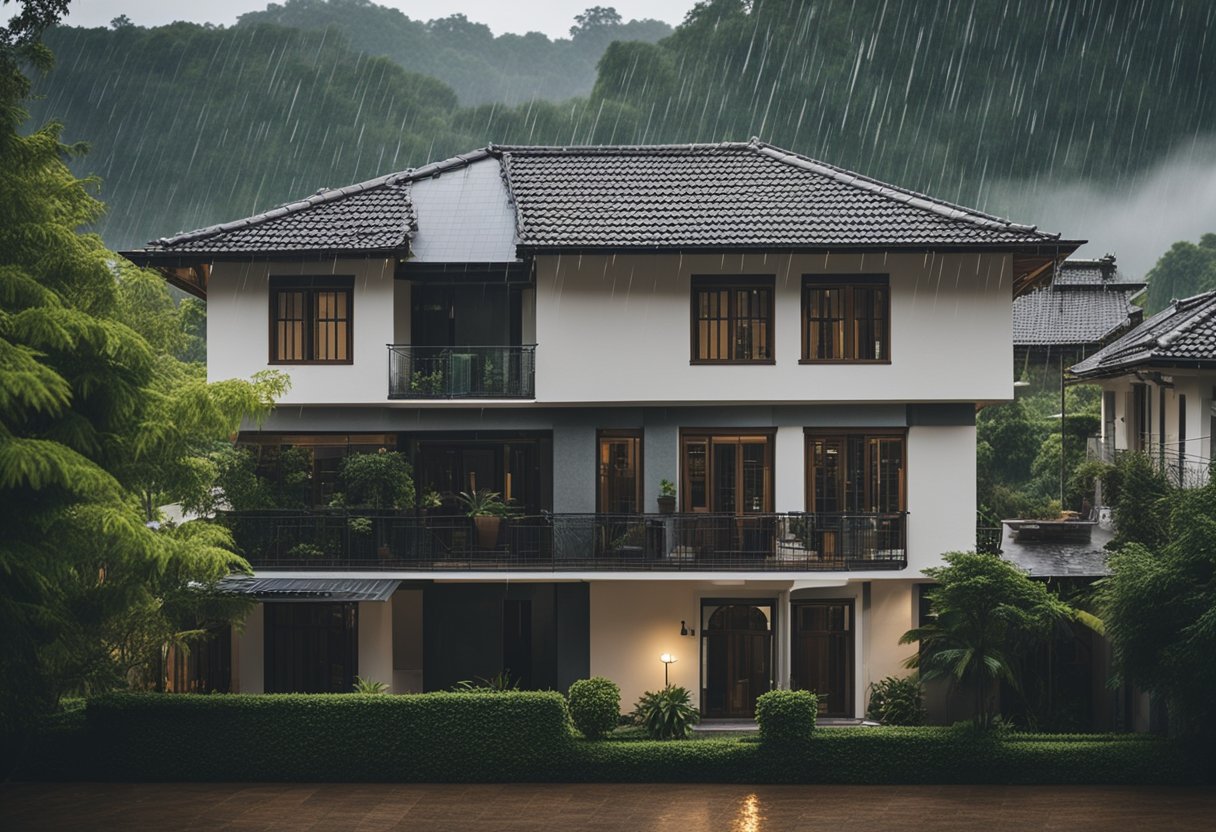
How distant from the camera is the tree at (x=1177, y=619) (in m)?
17.6

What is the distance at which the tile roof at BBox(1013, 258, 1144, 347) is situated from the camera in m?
46.1

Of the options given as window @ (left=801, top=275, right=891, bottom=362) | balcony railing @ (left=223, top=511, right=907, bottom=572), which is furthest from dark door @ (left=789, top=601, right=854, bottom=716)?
window @ (left=801, top=275, right=891, bottom=362)

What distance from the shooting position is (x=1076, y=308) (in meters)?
47.4

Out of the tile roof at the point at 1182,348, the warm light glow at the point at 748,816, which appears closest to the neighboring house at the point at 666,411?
the tile roof at the point at 1182,348

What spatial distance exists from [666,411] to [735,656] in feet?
15.2

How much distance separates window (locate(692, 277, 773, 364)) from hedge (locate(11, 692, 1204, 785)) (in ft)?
22.7

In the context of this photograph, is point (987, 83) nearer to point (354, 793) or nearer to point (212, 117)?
point (212, 117)

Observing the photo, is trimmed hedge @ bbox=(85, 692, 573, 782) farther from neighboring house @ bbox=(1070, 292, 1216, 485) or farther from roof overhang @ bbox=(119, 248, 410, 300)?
neighboring house @ bbox=(1070, 292, 1216, 485)

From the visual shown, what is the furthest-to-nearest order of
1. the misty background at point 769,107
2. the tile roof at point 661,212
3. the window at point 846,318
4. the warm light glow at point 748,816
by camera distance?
the misty background at point 769,107
the window at point 846,318
the tile roof at point 661,212
the warm light glow at point 748,816

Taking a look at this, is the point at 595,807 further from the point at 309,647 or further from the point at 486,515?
the point at 309,647

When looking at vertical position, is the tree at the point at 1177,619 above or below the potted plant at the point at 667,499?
below

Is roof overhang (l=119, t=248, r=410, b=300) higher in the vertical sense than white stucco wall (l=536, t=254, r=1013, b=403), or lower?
higher

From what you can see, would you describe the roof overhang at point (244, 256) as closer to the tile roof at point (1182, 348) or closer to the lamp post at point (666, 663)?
the lamp post at point (666, 663)

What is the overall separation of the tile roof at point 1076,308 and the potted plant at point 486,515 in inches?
1154
